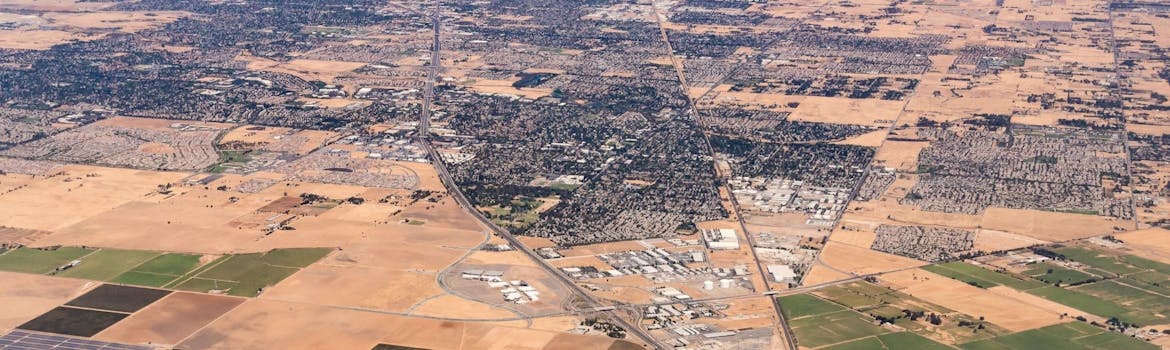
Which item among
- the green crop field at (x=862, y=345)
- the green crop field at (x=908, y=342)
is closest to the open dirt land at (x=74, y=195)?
the green crop field at (x=862, y=345)

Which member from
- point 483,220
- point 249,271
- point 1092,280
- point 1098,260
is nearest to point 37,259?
point 249,271

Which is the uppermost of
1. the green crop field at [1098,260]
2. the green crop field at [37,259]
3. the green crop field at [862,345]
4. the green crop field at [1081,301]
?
the green crop field at [37,259]

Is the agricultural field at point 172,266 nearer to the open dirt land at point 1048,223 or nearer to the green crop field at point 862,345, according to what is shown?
the green crop field at point 862,345

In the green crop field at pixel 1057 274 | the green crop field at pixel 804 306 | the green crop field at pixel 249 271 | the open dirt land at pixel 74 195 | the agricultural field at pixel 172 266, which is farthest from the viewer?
the open dirt land at pixel 74 195

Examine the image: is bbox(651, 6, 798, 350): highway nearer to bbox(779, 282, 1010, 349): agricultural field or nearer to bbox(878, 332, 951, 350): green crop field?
bbox(779, 282, 1010, 349): agricultural field

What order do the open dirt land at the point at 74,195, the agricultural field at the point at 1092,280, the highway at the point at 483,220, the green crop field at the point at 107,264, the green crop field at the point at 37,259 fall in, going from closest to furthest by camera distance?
the highway at the point at 483,220, the agricultural field at the point at 1092,280, the green crop field at the point at 107,264, the green crop field at the point at 37,259, the open dirt land at the point at 74,195

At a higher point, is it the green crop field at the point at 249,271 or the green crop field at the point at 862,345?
the green crop field at the point at 249,271

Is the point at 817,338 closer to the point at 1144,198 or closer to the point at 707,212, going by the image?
the point at 707,212

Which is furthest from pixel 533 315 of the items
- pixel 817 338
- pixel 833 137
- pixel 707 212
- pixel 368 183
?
pixel 833 137
